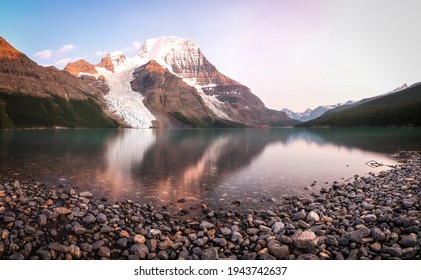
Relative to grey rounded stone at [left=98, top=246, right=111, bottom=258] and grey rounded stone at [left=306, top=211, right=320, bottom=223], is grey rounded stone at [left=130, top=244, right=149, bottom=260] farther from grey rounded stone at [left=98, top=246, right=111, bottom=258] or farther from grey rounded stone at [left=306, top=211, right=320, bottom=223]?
grey rounded stone at [left=306, top=211, right=320, bottom=223]

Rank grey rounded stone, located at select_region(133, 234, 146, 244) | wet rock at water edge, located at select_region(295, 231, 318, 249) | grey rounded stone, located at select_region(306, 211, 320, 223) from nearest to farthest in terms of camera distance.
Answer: wet rock at water edge, located at select_region(295, 231, 318, 249) < grey rounded stone, located at select_region(133, 234, 146, 244) < grey rounded stone, located at select_region(306, 211, 320, 223)

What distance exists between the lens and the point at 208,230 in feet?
40.9

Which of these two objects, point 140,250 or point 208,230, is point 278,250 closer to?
point 208,230

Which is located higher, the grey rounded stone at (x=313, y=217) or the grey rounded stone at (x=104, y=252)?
the grey rounded stone at (x=313, y=217)

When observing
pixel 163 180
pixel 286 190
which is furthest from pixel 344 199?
pixel 163 180

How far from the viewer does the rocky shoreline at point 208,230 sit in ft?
32.0

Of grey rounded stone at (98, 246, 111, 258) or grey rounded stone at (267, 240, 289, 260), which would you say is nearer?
grey rounded stone at (267, 240, 289, 260)

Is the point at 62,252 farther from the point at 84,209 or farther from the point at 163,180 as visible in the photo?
the point at 163,180

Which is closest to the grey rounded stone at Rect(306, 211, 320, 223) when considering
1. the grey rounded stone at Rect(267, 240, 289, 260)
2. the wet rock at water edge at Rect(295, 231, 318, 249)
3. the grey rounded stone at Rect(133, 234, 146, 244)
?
the wet rock at water edge at Rect(295, 231, 318, 249)

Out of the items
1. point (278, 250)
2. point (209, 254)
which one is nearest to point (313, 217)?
point (278, 250)

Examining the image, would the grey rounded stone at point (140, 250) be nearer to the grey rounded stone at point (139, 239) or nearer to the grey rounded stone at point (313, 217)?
the grey rounded stone at point (139, 239)

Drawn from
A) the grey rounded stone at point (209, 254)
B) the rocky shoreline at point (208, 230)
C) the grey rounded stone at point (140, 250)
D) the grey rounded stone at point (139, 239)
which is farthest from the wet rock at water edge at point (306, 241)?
the grey rounded stone at point (139, 239)

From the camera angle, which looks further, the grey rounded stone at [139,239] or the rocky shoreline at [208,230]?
the grey rounded stone at [139,239]

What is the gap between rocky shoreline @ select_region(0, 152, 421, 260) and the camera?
384 inches
